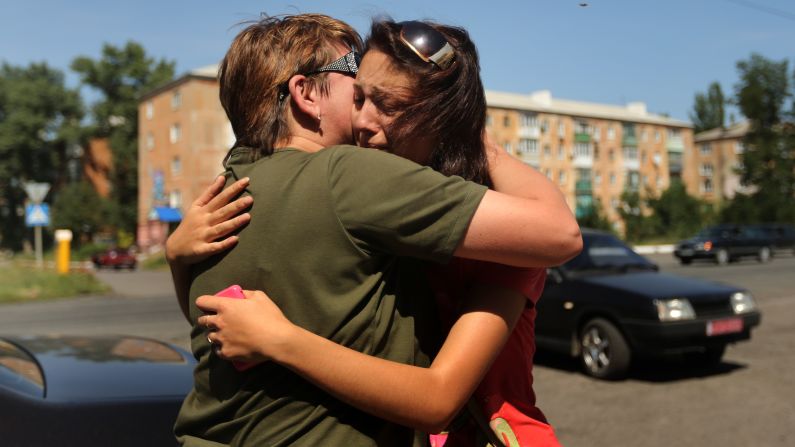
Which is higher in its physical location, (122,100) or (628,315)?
(122,100)

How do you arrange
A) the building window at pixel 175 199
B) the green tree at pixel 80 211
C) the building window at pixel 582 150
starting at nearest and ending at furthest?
the building window at pixel 175 199
the green tree at pixel 80 211
the building window at pixel 582 150

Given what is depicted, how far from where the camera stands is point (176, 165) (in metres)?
59.0

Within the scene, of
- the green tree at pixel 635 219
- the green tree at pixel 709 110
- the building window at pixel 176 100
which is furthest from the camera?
the green tree at pixel 709 110

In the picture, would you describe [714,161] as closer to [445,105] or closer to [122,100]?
[122,100]

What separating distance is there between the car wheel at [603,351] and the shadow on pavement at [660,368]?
25 centimetres

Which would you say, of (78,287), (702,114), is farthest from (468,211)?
(702,114)

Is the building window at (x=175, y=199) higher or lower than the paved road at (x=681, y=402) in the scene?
higher

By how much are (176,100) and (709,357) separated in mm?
53864

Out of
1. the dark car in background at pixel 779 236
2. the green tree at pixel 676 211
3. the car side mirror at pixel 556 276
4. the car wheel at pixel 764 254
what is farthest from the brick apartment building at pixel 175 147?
the car side mirror at pixel 556 276

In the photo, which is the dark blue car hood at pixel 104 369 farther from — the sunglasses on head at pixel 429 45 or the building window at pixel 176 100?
the building window at pixel 176 100

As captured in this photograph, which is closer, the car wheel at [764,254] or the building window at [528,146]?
the car wheel at [764,254]

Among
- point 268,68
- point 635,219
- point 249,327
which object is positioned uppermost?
point 268,68

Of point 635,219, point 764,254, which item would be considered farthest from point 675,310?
point 635,219

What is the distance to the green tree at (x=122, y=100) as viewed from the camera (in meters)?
68.0
